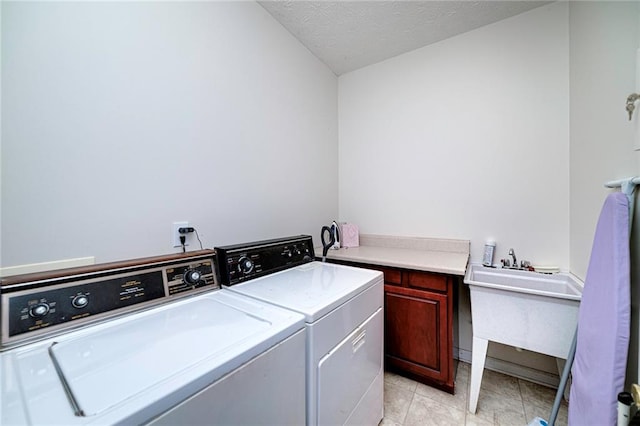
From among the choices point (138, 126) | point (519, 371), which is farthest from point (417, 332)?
point (138, 126)

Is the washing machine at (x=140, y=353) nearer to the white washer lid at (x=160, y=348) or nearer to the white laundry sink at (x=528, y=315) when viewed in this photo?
the white washer lid at (x=160, y=348)

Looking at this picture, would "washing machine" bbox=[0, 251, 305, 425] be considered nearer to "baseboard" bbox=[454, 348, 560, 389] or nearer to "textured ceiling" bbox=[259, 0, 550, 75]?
"baseboard" bbox=[454, 348, 560, 389]

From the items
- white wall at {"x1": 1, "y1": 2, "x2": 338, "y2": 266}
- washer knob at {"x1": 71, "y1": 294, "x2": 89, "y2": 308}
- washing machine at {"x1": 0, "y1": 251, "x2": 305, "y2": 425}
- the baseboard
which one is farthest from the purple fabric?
washer knob at {"x1": 71, "y1": 294, "x2": 89, "y2": 308}

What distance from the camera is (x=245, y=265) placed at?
1337 mm

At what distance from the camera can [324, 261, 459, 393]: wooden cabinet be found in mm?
1639

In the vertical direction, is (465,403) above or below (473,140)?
below

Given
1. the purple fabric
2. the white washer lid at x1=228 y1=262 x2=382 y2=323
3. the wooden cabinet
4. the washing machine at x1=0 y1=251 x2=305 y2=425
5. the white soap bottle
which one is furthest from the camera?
the white soap bottle

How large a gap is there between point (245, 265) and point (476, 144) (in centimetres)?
202

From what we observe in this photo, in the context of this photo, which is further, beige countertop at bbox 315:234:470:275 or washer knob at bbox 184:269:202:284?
beige countertop at bbox 315:234:470:275

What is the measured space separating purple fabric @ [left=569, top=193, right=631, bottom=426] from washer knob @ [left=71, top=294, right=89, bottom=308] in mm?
1900

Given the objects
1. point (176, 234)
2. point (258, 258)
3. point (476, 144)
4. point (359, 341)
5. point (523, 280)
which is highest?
point (476, 144)

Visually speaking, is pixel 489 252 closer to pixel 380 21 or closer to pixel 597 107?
pixel 597 107

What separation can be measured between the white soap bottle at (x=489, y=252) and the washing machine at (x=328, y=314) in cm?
107

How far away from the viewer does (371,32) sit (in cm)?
203
